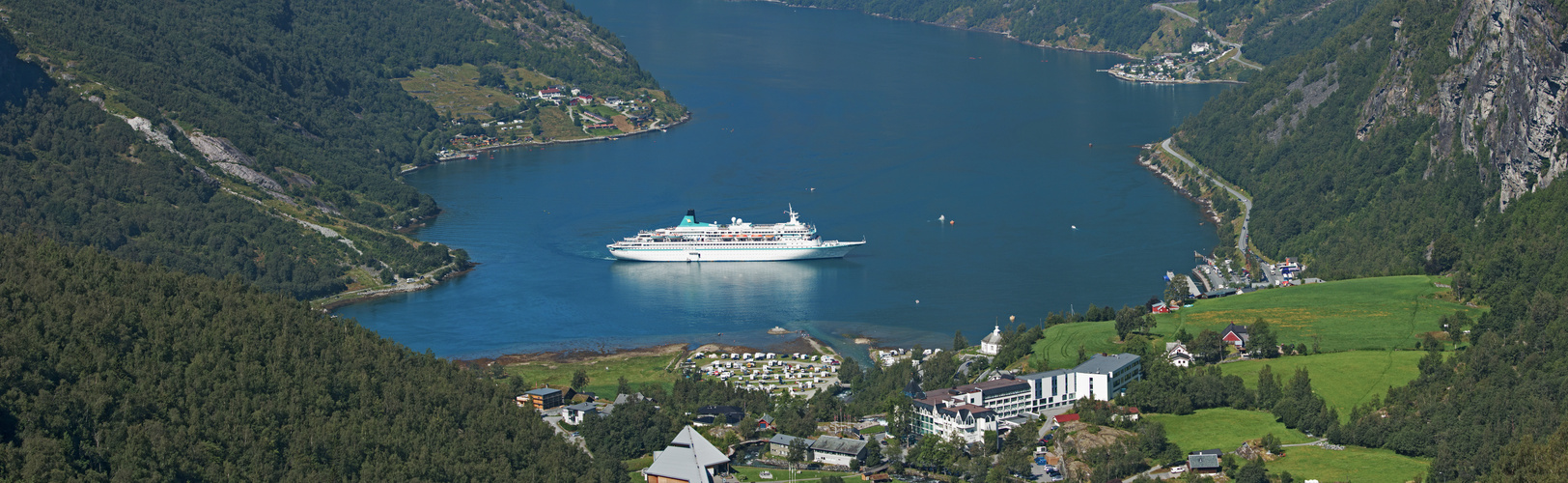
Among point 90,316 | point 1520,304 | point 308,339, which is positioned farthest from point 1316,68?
point 90,316

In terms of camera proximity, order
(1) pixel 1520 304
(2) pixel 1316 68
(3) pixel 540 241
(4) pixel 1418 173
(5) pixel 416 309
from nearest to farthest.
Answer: (1) pixel 1520 304
(5) pixel 416 309
(4) pixel 1418 173
(3) pixel 540 241
(2) pixel 1316 68

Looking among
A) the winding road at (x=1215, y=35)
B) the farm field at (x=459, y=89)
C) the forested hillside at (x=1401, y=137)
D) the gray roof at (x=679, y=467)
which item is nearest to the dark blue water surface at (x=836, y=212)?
the forested hillside at (x=1401, y=137)

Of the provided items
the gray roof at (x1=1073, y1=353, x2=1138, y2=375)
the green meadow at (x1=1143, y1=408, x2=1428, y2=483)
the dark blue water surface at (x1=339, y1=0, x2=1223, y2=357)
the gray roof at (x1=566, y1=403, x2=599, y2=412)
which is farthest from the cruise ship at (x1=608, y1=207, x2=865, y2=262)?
the green meadow at (x1=1143, y1=408, x2=1428, y2=483)

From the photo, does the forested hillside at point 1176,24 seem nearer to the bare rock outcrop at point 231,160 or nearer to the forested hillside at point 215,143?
the forested hillside at point 215,143

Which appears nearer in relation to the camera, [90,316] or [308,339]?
[90,316]

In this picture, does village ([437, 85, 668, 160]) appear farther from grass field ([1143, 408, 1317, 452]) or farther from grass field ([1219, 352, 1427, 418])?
grass field ([1143, 408, 1317, 452])

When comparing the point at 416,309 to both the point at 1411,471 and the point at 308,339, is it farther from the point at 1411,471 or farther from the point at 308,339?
the point at 1411,471
